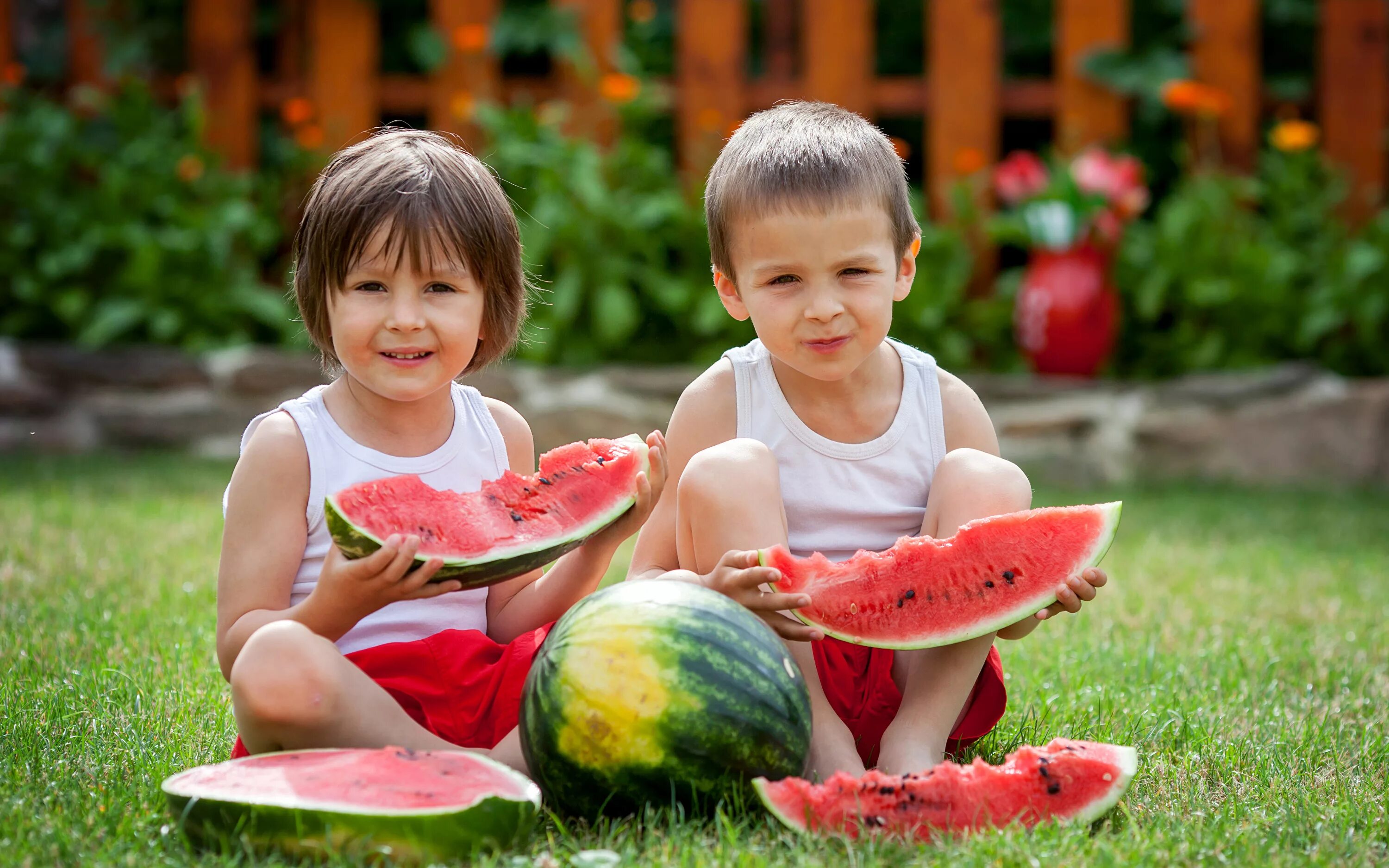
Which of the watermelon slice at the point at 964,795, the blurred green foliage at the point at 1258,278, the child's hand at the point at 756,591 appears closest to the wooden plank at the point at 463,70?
the blurred green foliage at the point at 1258,278

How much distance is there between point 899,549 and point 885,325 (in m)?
0.54

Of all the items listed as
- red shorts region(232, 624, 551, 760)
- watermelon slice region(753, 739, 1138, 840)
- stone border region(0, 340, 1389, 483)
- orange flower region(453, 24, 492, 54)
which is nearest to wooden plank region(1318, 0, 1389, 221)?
stone border region(0, 340, 1389, 483)

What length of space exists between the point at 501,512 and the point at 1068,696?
60.1 inches

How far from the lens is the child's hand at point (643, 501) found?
2.78 metres

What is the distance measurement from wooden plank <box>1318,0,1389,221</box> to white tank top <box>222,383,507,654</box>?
644cm

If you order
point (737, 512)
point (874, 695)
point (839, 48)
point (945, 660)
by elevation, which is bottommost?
point (874, 695)

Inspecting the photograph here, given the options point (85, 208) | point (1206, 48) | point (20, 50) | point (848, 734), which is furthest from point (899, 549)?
point (20, 50)

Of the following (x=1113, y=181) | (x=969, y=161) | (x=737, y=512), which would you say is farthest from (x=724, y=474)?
(x=969, y=161)

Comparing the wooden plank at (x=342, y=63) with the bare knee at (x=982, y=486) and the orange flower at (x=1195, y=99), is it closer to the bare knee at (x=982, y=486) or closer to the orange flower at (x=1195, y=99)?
the orange flower at (x=1195, y=99)

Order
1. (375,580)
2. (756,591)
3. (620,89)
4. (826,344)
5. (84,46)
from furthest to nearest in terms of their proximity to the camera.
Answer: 1. (84,46)
2. (620,89)
3. (826,344)
4. (756,591)
5. (375,580)

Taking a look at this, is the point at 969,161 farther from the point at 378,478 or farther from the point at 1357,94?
the point at 378,478

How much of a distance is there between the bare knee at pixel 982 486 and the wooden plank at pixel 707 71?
16.6ft

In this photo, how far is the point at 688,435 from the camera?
3.18m

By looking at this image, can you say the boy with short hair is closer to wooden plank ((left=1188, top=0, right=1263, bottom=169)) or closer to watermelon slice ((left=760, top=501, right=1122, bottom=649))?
watermelon slice ((left=760, top=501, right=1122, bottom=649))
